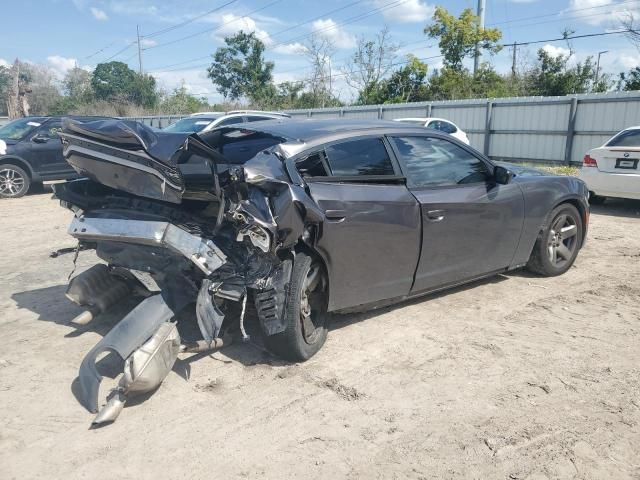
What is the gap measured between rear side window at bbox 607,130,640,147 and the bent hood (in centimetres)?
821

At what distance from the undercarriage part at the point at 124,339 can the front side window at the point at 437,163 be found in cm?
216

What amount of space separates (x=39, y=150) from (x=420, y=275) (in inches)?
432

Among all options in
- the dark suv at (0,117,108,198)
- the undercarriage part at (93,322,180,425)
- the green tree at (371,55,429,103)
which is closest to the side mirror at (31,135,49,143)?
the dark suv at (0,117,108,198)

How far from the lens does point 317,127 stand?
4316 mm

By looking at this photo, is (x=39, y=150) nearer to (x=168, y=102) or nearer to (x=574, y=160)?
(x=574, y=160)

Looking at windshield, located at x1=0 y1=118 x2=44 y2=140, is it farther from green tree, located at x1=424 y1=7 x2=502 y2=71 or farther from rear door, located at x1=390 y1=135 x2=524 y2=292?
green tree, located at x1=424 y1=7 x2=502 y2=71

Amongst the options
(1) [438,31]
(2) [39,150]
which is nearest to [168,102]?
(1) [438,31]

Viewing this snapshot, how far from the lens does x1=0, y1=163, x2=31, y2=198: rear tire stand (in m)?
12.1

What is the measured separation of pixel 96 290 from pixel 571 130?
1591 centimetres

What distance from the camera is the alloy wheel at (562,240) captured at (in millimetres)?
5672

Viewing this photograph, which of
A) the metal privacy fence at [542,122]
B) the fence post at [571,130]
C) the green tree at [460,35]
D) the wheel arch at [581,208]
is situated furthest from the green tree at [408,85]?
the wheel arch at [581,208]

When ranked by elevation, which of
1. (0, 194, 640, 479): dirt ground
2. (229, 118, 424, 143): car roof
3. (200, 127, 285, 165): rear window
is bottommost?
(0, 194, 640, 479): dirt ground

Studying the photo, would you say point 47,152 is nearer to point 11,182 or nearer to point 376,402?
point 11,182

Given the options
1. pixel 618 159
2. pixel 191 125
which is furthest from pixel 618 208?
pixel 191 125
